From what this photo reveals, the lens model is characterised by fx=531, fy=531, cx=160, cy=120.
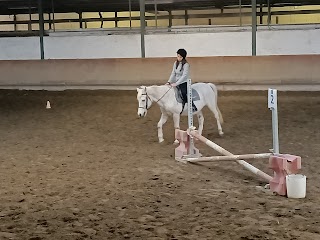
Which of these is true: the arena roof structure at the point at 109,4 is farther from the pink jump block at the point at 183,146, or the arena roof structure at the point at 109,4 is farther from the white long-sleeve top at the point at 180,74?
the pink jump block at the point at 183,146

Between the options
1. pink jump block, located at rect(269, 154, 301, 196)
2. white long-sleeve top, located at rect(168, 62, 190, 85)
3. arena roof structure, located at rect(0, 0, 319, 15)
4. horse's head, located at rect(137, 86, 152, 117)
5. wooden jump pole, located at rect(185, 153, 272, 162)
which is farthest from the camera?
arena roof structure, located at rect(0, 0, 319, 15)

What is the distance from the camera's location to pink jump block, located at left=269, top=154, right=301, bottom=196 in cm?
641

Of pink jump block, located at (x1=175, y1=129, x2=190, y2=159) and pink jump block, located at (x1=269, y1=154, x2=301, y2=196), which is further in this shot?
pink jump block, located at (x1=175, y1=129, x2=190, y2=159)

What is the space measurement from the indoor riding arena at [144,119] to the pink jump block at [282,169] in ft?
0.35

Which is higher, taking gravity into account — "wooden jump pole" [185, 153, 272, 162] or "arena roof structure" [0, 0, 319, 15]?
"arena roof structure" [0, 0, 319, 15]

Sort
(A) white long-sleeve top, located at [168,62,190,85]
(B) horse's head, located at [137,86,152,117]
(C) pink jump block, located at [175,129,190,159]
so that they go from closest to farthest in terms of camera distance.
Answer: (C) pink jump block, located at [175,129,190,159]
(B) horse's head, located at [137,86,152,117]
(A) white long-sleeve top, located at [168,62,190,85]

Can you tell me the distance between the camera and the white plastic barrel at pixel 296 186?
6246 mm

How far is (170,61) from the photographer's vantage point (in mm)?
17000

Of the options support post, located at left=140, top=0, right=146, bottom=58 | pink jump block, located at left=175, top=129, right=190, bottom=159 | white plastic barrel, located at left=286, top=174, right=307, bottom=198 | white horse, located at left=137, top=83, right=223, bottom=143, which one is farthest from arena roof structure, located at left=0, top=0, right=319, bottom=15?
white plastic barrel, located at left=286, top=174, right=307, bottom=198

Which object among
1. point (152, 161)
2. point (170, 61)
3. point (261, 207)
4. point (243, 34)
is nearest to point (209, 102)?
point (152, 161)

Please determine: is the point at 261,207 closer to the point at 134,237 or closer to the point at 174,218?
the point at 174,218

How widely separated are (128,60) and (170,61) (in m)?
1.47

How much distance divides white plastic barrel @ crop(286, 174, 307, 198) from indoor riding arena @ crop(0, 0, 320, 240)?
7 cm

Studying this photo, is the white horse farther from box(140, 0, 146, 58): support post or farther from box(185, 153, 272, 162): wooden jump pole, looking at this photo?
box(140, 0, 146, 58): support post
